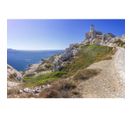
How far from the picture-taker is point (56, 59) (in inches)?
302

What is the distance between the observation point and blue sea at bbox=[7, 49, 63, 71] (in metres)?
7.59

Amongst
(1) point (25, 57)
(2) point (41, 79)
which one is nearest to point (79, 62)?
(2) point (41, 79)

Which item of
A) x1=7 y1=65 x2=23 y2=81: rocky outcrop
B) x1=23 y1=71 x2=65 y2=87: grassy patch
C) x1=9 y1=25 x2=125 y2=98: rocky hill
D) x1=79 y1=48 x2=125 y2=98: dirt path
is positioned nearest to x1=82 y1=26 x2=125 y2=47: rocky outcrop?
x1=9 y1=25 x2=125 y2=98: rocky hill

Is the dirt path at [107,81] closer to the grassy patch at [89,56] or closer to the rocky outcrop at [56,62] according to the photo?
the grassy patch at [89,56]

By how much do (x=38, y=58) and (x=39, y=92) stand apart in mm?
487

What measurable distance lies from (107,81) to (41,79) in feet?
3.12

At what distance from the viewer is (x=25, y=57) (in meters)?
7.60

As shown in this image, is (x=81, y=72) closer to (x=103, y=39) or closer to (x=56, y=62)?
(x=56, y=62)
